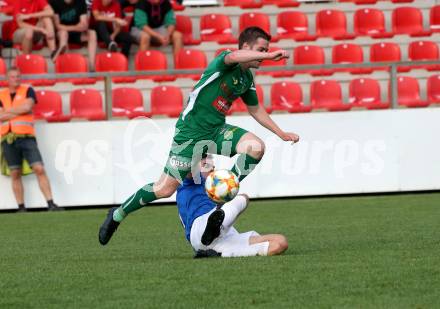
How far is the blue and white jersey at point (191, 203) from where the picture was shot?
319 inches

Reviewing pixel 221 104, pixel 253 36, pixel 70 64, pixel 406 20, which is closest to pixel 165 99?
pixel 70 64

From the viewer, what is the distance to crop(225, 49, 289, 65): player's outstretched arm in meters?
7.61

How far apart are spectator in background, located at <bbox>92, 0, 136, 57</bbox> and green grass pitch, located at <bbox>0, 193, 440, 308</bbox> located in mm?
5677

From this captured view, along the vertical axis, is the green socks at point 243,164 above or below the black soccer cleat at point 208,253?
above

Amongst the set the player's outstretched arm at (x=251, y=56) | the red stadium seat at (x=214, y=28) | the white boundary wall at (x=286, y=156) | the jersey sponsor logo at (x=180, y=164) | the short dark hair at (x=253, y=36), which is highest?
the short dark hair at (x=253, y=36)

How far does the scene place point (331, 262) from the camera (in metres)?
7.45

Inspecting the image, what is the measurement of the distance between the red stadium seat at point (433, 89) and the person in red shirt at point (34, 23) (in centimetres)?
590

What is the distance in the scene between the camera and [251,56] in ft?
25.9

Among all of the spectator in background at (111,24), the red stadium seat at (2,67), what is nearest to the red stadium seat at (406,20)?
the spectator in background at (111,24)

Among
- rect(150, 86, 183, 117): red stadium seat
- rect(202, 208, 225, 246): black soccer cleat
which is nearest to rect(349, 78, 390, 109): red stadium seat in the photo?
rect(150, 86, 183, 117): red stadium seat

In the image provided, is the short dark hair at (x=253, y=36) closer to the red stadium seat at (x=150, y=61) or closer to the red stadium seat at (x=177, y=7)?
the red stadium seat at (x=150, y=61)

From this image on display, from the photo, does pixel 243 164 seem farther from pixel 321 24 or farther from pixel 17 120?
pixel 321 24

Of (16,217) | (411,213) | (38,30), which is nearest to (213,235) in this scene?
(411,213)

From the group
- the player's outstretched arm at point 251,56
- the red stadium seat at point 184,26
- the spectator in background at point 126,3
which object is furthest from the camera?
the spectator in background at point 126,3
